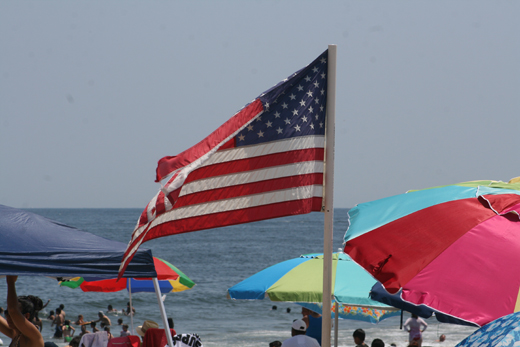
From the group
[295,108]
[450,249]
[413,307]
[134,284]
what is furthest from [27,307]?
[134,284]

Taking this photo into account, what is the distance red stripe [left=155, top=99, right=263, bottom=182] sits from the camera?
4352 mm

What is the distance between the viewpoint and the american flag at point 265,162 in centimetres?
460

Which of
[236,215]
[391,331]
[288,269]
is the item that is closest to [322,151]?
[236,215]

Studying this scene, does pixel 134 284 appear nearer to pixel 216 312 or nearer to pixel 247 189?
pixel 247 189

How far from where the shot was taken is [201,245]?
271 ft

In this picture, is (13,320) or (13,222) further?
(13,222)

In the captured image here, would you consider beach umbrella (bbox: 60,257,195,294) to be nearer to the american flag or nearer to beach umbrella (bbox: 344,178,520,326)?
the american flag

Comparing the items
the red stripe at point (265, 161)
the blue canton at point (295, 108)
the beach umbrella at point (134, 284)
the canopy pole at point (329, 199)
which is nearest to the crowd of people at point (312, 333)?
the canopy pole at point (329, 199)

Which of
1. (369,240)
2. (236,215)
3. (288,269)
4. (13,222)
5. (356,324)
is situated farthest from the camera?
(356,324)

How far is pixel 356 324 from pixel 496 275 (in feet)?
83.5

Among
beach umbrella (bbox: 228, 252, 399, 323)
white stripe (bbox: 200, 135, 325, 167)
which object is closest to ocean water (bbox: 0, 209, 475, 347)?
beach umbrella (bbox: 228, 252, 399, 323)

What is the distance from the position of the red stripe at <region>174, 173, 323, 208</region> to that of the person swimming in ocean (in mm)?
1602

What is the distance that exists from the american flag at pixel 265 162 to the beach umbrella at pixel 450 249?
62 centimetres

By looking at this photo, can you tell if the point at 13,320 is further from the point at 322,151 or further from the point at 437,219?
the point at 437,219
